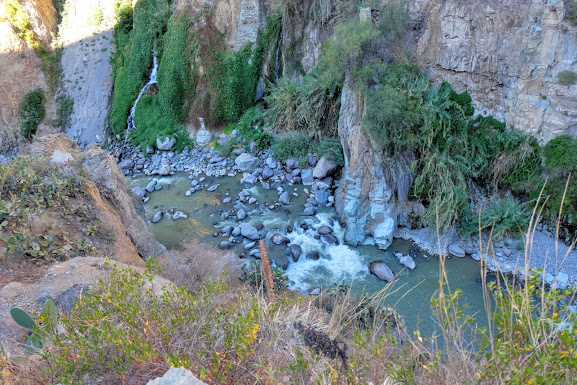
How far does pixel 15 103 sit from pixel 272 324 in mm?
19300

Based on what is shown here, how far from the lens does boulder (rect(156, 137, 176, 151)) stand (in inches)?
637

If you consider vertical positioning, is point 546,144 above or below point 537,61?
below

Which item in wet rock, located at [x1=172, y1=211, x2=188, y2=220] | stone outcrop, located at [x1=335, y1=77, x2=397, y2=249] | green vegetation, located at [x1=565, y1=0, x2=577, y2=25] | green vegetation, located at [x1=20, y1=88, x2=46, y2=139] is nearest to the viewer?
green vegetation, located at [x1=565, y1=0, x2=577, y2=25]

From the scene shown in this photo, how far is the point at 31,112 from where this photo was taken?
1698 cm

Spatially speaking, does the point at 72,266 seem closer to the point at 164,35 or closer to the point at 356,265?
the point at 356,265

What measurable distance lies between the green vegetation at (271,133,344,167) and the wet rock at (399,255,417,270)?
16.6 ft

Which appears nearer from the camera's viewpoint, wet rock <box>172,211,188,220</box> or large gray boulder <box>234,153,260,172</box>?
wet rock <box>172,211,188,220</box>

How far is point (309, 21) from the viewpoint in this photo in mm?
14750

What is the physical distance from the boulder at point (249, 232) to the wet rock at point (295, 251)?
3.79ft

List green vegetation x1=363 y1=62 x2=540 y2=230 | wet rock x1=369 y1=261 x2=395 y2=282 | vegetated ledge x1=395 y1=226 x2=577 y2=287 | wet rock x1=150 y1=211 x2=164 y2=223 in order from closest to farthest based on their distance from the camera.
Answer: vegetated ledge x1=395 y1=226 x2=577 y2=287
wet rock x1=369 y1=261 x2=395 y2=282
green vegetation x1=363 y1=62 x2=540 y2=230
wet rock x1=150 y1=211 x2=164 y2=223

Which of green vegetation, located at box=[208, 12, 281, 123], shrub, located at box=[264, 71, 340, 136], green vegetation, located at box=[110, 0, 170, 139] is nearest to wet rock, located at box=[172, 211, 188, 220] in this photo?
shrub, located at box=[264, 71, 340, 136]

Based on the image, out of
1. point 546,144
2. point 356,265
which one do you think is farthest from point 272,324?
point 546,144

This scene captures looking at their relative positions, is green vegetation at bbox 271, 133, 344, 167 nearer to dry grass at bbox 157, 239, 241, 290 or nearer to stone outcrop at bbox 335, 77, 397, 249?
→ stone outcrop at bbox 335, 77, 397, 249

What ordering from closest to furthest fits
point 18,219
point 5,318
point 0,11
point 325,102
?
1. point 5,318
2. point 18,219
3. point 325,102
4. point 0,11
